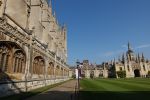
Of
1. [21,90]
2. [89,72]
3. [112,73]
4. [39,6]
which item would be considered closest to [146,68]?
[112,73]

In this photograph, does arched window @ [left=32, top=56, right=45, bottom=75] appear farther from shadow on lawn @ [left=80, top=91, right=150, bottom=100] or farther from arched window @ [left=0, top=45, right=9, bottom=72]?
shadow on lawn @ [left=80, top=91, right=150, bottom=100]

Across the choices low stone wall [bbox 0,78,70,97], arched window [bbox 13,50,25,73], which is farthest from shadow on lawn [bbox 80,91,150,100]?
arched window [bbox 13,50,25,73]

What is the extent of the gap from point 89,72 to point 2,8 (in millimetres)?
107043

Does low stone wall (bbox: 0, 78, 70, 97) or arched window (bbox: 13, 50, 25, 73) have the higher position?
arched window (bbox: 13, 50, 25, 73)

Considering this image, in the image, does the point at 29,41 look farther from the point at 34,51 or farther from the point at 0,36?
the point at 0,36

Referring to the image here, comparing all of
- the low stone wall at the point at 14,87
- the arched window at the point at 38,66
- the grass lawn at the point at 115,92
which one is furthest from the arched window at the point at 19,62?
the grass lawn at the point at 115,92

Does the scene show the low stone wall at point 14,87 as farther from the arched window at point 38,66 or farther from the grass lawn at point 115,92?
the grass lawn at point 115,92

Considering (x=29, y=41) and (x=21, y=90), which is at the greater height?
(x=29, y=41)

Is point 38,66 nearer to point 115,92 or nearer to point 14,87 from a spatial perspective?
point 14,87

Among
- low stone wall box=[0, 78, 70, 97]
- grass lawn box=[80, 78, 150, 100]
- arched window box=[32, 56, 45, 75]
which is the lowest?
grass lawn box=[80, 78, 150, 100]

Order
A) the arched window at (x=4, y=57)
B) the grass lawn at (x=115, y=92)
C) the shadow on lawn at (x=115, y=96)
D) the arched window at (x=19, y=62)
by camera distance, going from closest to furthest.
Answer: the shadow on lawn at (x=115, y=96) → the grass lawn at (x=115, y=92) → the arched window at (x=4, y=57) → the arched window at (x=19, y=62)

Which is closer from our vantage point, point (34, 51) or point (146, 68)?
point (34, 51)

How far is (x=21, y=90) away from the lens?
640 inches

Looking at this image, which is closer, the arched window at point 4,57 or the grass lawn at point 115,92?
the grass lawn at point 115,92
